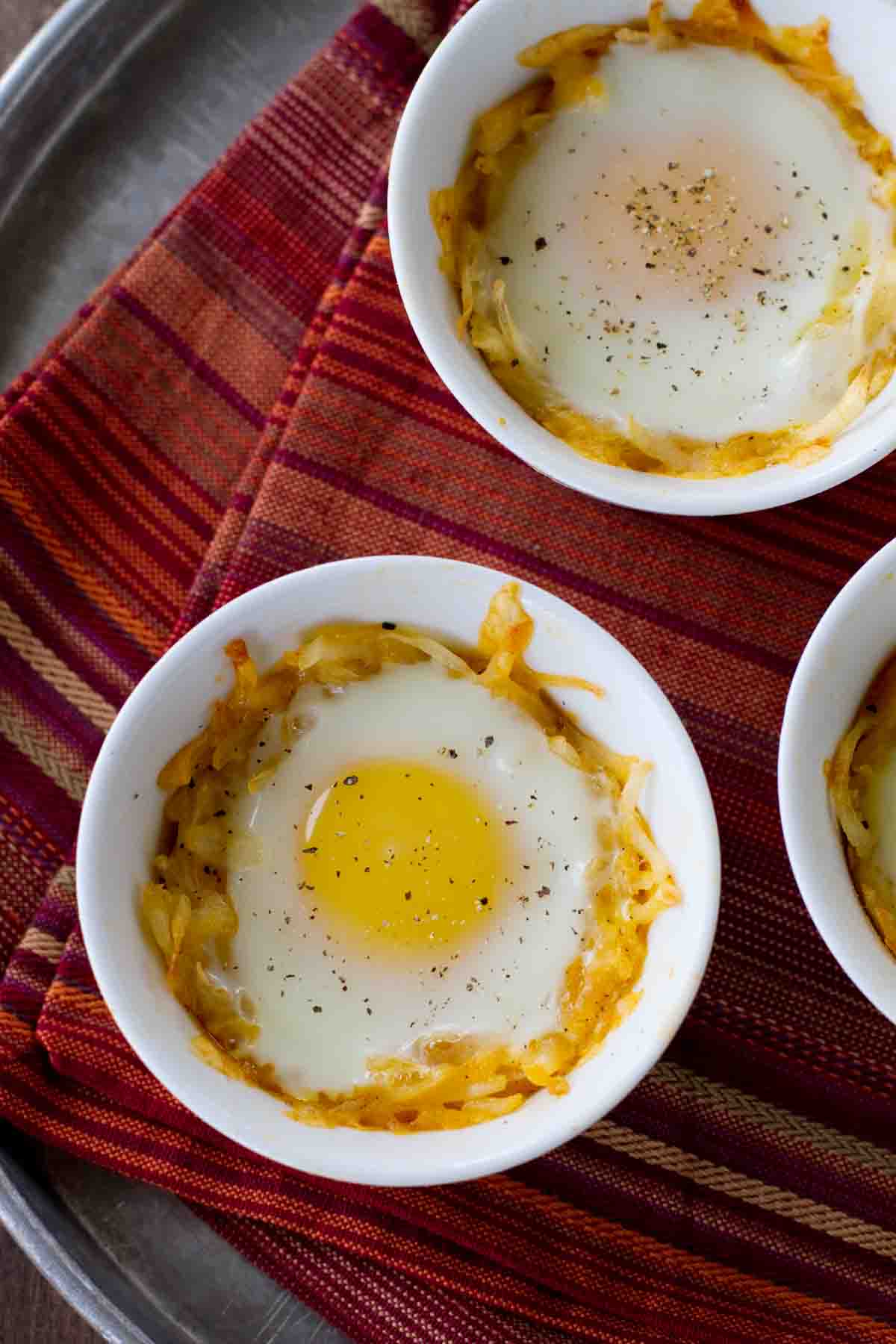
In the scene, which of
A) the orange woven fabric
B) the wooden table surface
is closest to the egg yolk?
the orange woven fabric

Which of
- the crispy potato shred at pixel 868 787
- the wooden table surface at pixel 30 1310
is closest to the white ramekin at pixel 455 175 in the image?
the crispy potato shred at pixel 868 787

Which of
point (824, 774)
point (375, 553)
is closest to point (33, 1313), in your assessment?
point (375, 553)

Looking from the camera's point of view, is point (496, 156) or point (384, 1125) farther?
point (496, 156)

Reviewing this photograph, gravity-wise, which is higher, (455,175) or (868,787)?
(455,175)

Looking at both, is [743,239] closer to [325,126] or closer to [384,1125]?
[325,126]

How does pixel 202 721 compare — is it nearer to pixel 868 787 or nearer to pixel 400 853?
pixel 400 853

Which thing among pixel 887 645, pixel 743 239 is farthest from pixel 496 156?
pixel 887 645
